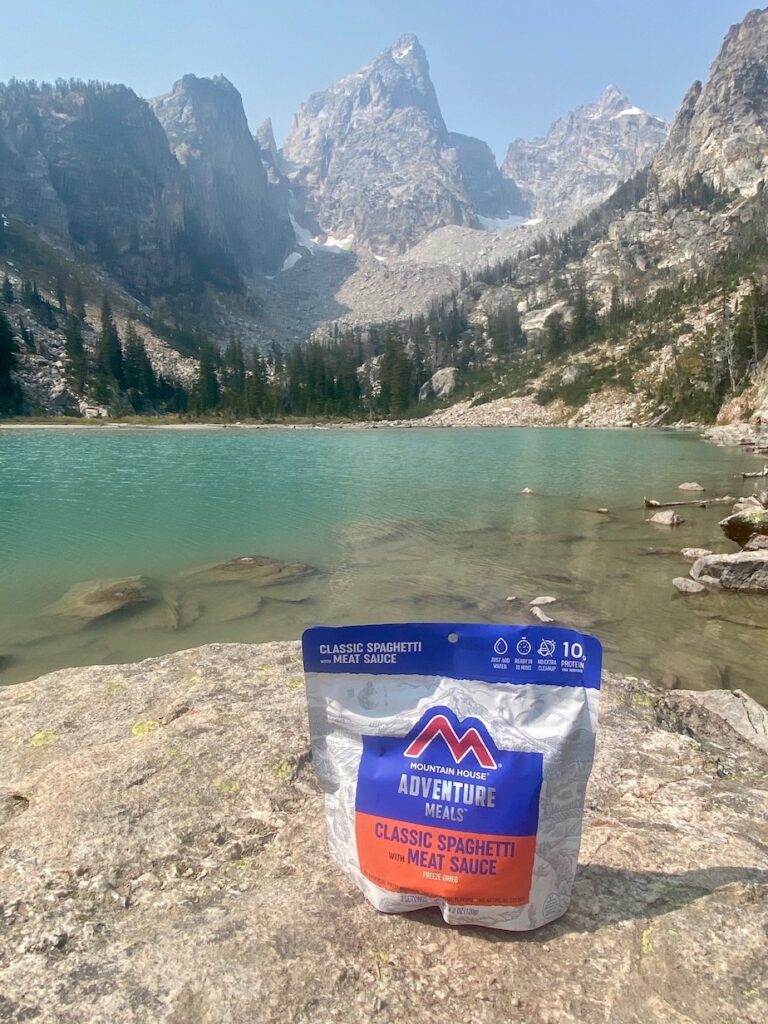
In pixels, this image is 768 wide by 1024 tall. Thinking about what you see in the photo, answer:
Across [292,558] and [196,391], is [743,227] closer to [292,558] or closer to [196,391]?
[196,391]

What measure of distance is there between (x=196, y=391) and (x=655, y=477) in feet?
442

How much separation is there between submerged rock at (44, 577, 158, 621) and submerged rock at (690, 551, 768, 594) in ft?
44.5

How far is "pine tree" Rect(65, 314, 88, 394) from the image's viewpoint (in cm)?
13562

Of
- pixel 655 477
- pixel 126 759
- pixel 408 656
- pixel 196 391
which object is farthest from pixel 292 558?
pixel 196 391

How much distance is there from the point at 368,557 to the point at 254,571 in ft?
12.1

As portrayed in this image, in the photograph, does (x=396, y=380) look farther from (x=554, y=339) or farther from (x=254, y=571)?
(x=254, y=571)

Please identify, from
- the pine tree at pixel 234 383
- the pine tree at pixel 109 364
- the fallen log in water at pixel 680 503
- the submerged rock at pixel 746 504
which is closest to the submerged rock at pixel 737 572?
the submerged rock at pixel 746 504

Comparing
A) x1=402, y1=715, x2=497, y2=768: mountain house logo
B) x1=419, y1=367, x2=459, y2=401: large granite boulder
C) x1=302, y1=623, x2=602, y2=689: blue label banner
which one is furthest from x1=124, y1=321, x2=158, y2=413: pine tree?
x1=402, y1=715, x2=497, y2=768: mountain house logo

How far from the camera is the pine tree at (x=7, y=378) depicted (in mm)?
121438

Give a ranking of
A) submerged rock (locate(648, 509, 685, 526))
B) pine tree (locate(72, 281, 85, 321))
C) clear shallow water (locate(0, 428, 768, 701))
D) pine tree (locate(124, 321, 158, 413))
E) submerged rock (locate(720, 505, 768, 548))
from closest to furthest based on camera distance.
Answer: clear shallow water (locate(0, 428, 768, 701)) < submerged rock (locate(720, 505, 768, 548)) < submerged rock (locate(648, 509, 685, 526)) < pine tree (locate(124, 321, 158, 413)) < pine tree (locate(72, 281, 85, 321))

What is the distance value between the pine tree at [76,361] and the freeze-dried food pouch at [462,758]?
153582 mm

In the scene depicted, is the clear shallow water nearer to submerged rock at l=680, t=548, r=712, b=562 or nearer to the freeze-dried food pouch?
submerged rock at l=680, t=548, r=712, b=562

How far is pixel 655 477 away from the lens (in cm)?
3706

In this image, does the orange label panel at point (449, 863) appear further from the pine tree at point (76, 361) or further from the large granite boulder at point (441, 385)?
the large granite boulder at point (441, 385)
